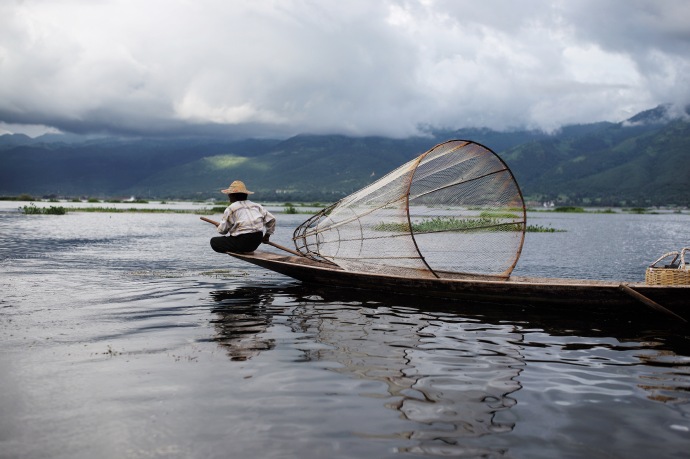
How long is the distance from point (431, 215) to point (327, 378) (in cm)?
701

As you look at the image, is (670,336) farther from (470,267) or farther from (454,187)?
(470,267)

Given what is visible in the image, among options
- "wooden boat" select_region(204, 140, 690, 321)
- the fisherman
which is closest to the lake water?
"wooden boat" select_region(204, 140, 690, 321)

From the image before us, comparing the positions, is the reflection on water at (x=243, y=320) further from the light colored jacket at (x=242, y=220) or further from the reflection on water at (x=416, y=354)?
the light colored jacket at (x=242, y=220)

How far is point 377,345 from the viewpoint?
28.1ft

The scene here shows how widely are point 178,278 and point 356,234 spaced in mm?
5177

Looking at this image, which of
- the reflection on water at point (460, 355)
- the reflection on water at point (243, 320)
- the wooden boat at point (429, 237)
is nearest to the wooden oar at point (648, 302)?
the reflection on water at point (460, 355)

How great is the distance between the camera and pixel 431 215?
43.7 feet

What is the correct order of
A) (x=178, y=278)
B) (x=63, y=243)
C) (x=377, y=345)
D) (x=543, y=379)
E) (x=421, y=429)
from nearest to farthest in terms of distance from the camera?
→ (x=421, y=429), (x=543, y=379), (x=377, y=345), (x=178, y=278), (x=63, y=243)

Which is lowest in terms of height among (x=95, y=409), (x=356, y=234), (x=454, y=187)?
(x=95, y=409)

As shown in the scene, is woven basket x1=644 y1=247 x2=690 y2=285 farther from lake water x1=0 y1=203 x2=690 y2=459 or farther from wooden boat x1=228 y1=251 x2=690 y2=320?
lake water x1=0 y1=203 x2=690 y2=459

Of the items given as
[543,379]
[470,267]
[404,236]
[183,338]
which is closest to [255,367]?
[183,338]

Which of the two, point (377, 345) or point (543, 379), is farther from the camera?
point (377, 345)

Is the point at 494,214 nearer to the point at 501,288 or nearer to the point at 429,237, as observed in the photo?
the point at 429,237

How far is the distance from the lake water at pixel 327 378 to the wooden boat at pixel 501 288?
0.31 metres
